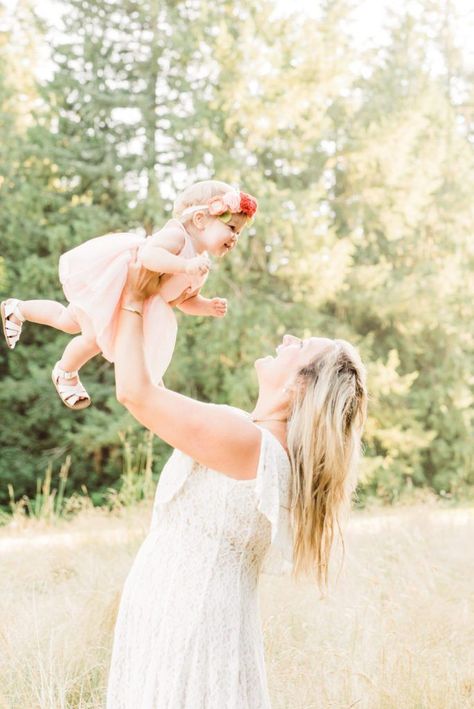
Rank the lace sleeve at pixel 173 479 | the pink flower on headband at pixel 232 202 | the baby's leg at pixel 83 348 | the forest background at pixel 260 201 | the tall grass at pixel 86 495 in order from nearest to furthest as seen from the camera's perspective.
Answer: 1. the lace sleeve at pixel 173 479
2. the pink flower on headband at pixel 232 202
3. the baby's leg at pixel 83 348
4. the tall grass at pixel 86 495
5. the forest background at pixel 260 201

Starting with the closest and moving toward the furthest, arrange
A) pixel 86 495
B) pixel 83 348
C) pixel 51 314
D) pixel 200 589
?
pixel 200 589
pixel 83 348
pixel 51 314
pixel 86 495

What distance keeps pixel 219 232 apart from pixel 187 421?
0.94 meters

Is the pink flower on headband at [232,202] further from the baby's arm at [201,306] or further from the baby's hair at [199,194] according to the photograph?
the baby's arm at [201,306]

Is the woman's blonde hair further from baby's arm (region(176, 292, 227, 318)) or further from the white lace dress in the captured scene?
baby's arm (region(176, 292, 227, 318))

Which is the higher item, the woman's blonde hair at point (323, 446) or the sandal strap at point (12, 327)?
the sandal strap at point (12, 327)

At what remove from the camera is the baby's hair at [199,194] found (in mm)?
2949

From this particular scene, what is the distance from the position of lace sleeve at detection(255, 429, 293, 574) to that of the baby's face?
33.4 inches

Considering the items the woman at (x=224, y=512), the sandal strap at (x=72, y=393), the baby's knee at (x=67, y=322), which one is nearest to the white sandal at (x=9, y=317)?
the baby's knee at (x=67, y=322)

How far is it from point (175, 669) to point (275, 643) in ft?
6.67

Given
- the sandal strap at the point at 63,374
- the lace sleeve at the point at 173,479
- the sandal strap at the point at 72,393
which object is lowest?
the lace sleeve at the point at 173,479

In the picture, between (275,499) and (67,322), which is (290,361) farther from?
(67,322)

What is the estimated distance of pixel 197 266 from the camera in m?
2.48

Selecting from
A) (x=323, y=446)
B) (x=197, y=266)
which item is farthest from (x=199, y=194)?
(x=323, y=446)

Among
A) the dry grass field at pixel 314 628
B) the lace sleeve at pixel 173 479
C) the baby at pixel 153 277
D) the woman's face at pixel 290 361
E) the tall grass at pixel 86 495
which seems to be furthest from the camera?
the tall grass at pixel 86 495
